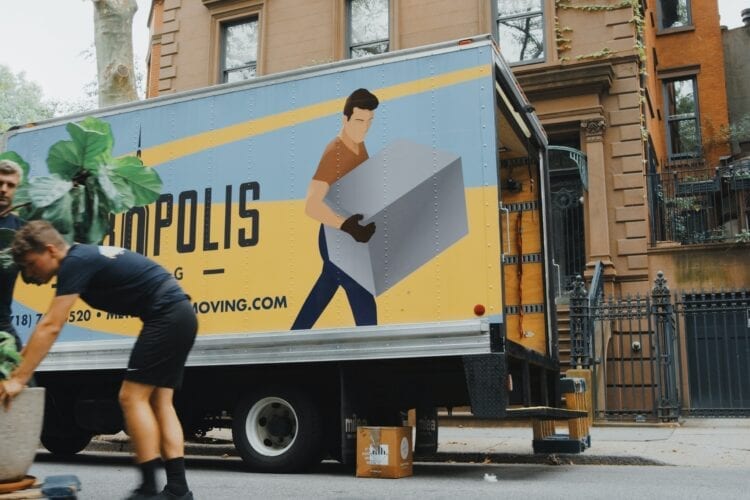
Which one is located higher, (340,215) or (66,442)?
(340,215)

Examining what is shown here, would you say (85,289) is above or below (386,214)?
below

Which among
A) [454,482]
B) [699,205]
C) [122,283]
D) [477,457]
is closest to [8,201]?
[122,283]

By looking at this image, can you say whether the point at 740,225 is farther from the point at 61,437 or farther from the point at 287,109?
the point at 61,437

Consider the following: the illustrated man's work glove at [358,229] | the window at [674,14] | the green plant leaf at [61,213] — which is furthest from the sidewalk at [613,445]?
the window at [674,14]

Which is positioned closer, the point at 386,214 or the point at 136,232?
the point at 386,214

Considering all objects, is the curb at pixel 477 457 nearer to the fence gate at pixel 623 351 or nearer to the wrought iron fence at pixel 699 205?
the fence gate at pixel 623 351

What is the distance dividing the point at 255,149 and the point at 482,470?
384 centimetres

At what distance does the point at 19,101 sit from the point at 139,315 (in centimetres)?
4303

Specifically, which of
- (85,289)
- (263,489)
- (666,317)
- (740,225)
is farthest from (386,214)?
(740,225)

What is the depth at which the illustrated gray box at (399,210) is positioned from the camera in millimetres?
7137

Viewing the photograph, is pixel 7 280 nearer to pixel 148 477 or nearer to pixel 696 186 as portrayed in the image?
pixel 148 477

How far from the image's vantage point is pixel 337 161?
7.64 meters

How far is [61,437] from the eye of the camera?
9234 millimetres

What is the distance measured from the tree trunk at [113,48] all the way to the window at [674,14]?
634 inches
